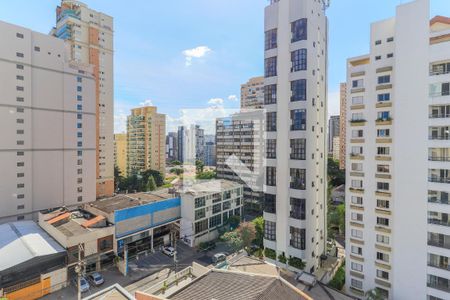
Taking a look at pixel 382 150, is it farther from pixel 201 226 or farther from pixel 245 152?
pixel 245 152

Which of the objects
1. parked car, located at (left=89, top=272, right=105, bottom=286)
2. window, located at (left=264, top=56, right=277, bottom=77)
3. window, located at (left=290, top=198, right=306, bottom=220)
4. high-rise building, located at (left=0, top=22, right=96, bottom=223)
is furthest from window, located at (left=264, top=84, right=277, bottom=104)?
high-rise building, located at (left=0, top=22, right=96, bottom=223)

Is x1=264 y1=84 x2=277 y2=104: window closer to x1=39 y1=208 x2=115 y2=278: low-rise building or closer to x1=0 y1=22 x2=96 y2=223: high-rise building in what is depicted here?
x1=39 y1=208 x2=115 y2=278: low-rise building

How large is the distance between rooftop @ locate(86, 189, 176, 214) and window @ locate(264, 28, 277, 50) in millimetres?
17777

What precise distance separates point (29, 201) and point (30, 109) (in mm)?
10094

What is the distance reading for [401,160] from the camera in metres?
13.2

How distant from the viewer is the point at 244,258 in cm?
1552

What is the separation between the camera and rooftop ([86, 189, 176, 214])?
872 inches

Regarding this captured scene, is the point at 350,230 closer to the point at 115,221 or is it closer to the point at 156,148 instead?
the point at 115,221

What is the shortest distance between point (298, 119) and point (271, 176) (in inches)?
187

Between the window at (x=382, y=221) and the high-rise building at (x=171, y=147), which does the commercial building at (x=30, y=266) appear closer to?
the window at (x=382, y=221)

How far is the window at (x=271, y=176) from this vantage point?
1784 centimetres

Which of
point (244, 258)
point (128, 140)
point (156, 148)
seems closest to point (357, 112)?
point (244, 258)

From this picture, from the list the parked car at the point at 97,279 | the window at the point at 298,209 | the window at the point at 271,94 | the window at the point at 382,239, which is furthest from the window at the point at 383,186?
the parked car at the point at 97,279

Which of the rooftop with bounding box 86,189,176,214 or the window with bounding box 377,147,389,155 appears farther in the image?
the rooftop with bounding box 86,189,176,214
